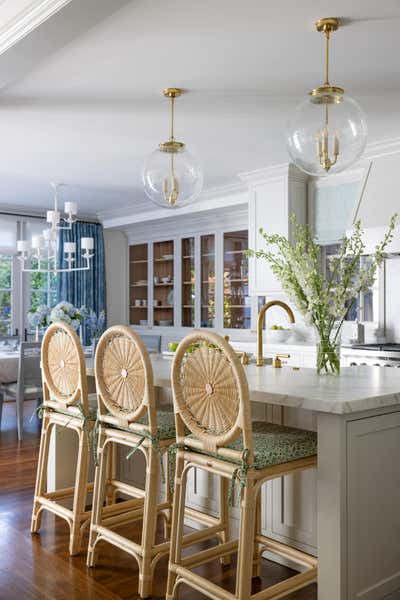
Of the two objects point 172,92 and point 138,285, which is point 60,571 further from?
point 138,285

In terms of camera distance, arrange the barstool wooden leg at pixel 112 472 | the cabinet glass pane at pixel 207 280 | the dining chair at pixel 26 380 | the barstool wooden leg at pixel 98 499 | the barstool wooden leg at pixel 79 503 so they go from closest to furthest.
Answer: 1. the barstool wooden leg at pixel 98 499
2. the barstool wooden leg at pixel 79 503
3. the barstool wooden leg at pixel 112 472
4. the dining chair at pixel 26 380
5. the cabinet glass pane at pixel 207 280

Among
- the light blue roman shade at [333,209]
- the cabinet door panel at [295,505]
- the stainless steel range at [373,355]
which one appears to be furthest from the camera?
the light blue roman shade at [333,209]

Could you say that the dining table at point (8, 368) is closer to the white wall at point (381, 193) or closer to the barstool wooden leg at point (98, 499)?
the barstool wooden leg at point (98, 499)

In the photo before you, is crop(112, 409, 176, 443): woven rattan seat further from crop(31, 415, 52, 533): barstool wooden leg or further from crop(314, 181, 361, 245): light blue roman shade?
crop(314, 181, 361, 245): light blue roman shade

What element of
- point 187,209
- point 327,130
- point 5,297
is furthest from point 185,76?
point 5,297

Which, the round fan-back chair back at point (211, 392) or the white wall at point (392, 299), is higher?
the white wall at point (392, 299)

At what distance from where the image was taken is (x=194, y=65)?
3.32m

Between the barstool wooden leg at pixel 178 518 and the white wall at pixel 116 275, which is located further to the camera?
the white wall at pixel 116 275

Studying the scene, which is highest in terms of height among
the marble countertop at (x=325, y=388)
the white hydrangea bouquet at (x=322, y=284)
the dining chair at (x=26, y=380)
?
the white hydrangea bouquet at (x=322, y=284)

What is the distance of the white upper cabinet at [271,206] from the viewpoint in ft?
19.0

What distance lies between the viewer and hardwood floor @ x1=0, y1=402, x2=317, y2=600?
2.43 meters

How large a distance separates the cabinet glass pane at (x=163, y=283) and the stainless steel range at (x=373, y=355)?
3.70 metres

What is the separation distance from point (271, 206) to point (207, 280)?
1.96m

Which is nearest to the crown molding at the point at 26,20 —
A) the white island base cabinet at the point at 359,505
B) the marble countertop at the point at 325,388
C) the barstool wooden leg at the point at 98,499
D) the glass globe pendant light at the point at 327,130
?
the glass globe pendant light at the point at 327,130
